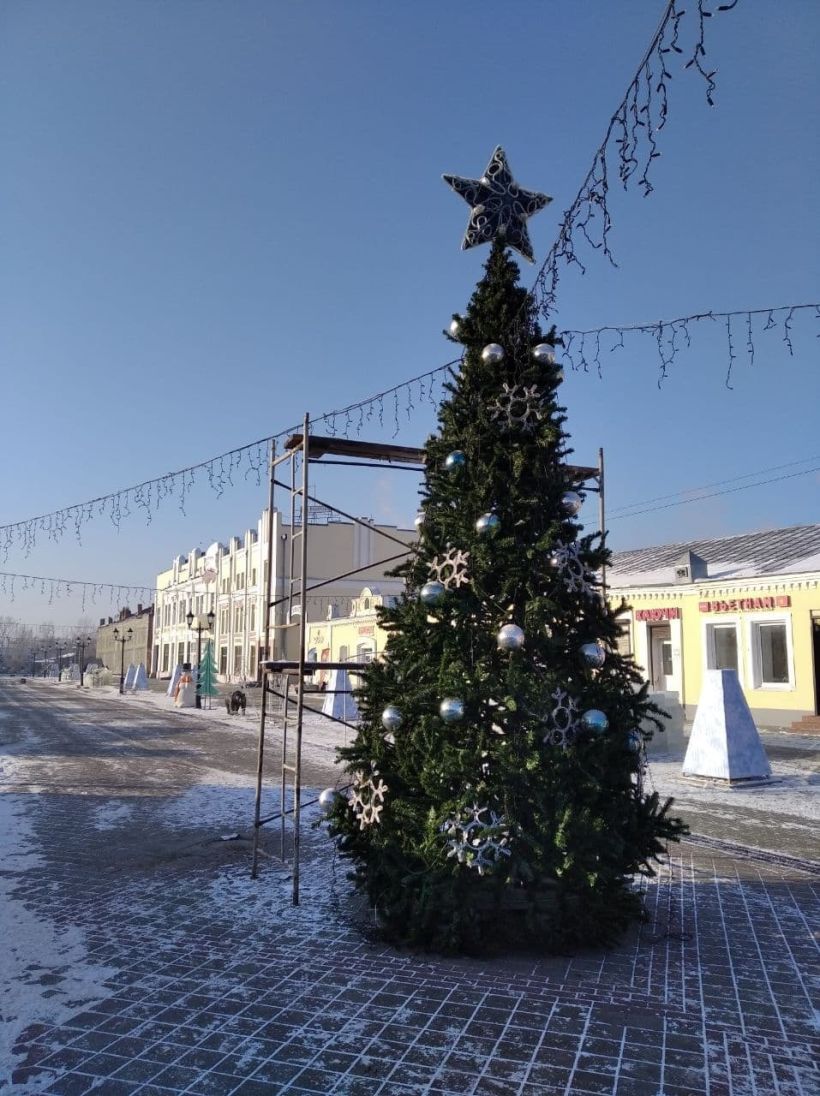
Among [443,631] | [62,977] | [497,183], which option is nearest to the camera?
[62,977]

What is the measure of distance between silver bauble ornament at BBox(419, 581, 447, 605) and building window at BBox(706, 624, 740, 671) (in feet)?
59.7

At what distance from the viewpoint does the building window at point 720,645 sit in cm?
2075

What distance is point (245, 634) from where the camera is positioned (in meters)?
53.3

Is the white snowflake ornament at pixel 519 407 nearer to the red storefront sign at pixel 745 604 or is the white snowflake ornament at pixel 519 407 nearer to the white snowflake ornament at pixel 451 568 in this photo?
the white snowflake ornament at pixel 451 568

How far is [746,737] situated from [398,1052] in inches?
388

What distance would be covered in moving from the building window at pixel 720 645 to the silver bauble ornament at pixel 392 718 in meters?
18.2

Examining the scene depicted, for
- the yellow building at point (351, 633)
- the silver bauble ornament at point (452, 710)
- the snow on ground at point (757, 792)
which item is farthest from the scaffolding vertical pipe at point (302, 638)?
the yellow building at point (351, 633)

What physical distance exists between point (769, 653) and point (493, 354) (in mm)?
17780

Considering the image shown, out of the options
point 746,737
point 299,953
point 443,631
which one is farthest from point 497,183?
point 746,737

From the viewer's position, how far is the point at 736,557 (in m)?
22.6

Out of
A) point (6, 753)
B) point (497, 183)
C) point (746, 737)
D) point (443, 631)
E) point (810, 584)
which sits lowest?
point (6, 753)

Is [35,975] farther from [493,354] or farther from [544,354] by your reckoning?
[544,354]

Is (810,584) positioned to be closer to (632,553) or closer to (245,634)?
(632,553)

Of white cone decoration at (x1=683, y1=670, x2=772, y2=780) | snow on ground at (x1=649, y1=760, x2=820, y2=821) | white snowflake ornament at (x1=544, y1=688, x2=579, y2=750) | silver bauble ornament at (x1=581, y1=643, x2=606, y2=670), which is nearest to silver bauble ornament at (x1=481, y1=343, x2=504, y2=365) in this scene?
silver bauble ornament at (x1=581, y1=643, x2=606, y2=670)
